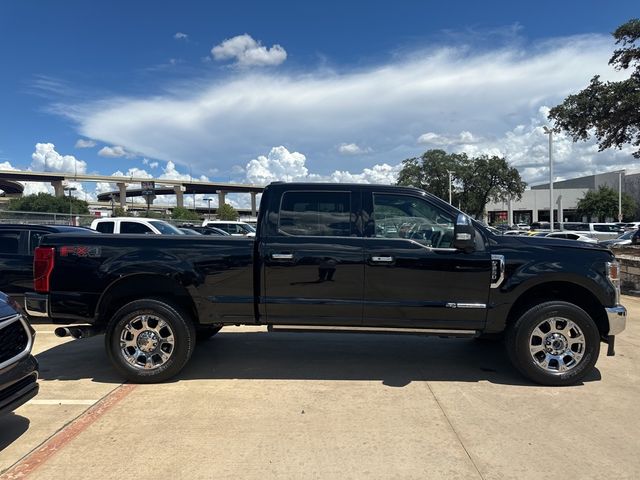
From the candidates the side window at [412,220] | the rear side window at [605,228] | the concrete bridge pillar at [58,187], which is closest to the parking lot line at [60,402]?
the side window at [412,220]

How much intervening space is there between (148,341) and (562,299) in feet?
14.2

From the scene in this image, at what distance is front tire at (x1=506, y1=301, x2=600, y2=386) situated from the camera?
504 cm

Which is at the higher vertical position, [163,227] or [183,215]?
[183,215]

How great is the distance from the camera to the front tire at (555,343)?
5035 mm

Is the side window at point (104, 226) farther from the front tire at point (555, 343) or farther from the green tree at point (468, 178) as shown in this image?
the green tree at point (468, 178)

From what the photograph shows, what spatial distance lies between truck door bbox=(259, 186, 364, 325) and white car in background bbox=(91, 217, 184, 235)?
8.48m

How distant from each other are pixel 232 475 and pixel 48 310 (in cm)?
A: 303

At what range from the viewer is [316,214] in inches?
209

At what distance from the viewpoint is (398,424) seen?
418 centimetres

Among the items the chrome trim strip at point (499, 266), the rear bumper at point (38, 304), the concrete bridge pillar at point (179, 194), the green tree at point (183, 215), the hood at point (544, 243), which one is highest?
the concrete bridge pillar at point (179, 194)

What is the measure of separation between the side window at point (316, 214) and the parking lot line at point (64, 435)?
2.27 metres

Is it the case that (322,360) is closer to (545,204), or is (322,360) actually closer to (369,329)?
(369,329)

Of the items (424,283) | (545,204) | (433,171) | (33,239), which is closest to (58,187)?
(433,171)

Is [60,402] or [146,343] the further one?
[146,343]
